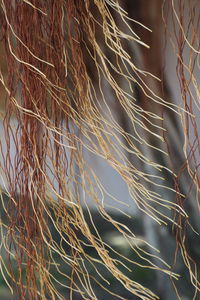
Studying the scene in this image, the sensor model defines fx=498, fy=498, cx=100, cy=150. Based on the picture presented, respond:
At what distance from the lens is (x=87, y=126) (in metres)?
1.35

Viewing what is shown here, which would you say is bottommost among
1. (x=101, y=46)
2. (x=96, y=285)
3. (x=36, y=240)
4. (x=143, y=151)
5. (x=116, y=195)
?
(x=96, y=285)

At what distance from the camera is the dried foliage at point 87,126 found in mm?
1239

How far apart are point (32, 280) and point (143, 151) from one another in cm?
45

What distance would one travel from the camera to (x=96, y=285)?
1.40 meters

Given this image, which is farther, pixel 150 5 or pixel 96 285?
pixel 96 285

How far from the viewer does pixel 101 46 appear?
4.42ft

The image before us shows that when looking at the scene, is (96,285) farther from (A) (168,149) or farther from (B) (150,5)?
(B) (150,5)

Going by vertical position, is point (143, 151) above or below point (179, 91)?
below

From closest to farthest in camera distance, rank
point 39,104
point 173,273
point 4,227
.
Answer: point 39,104, point 173,273, point 4,227

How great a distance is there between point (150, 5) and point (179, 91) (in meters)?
0.24

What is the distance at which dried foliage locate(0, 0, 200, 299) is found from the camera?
1239 mm

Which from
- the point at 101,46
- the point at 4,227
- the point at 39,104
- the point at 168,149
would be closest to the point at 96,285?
the point at 4,227

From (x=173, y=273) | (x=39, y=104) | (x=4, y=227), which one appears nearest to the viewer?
(x=39, y=104)

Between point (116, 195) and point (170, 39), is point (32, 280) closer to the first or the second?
point (116, 195)
